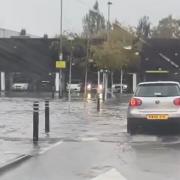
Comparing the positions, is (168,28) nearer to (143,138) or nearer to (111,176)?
(143,138)

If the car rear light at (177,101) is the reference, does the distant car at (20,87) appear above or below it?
above

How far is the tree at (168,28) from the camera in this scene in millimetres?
102806

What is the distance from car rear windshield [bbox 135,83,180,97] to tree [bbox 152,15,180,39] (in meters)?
82.8

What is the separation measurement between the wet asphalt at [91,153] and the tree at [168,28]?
82768 mm

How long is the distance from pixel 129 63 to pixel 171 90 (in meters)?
50.4

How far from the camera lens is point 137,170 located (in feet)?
36.9

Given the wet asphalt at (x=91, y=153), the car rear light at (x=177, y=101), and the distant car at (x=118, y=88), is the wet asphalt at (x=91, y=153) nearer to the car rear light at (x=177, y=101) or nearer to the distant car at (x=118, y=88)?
the car rear light at (x=177, y=101)

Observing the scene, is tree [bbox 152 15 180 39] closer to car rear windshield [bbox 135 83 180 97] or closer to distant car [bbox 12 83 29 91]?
distant car [bbox 12 83 29 91]

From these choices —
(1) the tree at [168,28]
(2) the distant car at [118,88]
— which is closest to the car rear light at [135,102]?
(2) the distant car at [118,88]

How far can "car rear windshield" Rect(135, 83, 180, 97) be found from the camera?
59.3 ft

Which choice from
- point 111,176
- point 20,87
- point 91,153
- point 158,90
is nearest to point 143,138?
point 158,90

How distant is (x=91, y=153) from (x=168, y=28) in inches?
3632

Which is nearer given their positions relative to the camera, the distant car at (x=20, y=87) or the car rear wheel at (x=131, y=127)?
the car rear wheel at (x=131, y=127)

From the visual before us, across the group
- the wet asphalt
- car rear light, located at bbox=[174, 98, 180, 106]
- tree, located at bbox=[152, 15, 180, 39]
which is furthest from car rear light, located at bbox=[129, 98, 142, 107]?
tree, located at bbox=[152, 15, 180, 39]
